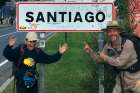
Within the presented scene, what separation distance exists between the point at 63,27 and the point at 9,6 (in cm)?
11808

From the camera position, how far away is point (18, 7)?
9.78 m

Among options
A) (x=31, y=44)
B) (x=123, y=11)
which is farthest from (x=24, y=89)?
(x=123, y=11)

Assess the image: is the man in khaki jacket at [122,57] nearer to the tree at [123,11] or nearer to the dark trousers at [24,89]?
the dark trousers at [24,89]

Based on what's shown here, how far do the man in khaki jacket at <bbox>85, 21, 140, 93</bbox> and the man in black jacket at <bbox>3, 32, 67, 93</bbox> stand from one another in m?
1.28

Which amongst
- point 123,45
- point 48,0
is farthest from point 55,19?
point 123,45

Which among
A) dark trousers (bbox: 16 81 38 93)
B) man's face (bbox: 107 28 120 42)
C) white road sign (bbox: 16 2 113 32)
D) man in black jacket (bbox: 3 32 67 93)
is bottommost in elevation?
dark trousers (bbox: 16 81 38 93)

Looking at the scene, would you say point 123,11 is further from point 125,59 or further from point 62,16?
point 125,59

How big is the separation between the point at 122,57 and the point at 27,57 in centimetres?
190

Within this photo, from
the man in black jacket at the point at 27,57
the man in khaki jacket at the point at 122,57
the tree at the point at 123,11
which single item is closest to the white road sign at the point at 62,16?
the man in black jacket at the point at 27,57

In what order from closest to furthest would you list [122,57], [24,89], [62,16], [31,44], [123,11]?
[122,57] → [31,44] → [24,89] → [62,16] → [123,11]

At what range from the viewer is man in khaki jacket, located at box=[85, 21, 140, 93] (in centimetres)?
796

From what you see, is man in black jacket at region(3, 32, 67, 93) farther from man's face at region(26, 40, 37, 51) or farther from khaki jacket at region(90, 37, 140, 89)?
khaki jacket at region(90, 37, 140, 89)

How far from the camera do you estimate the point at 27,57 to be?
30.3ft

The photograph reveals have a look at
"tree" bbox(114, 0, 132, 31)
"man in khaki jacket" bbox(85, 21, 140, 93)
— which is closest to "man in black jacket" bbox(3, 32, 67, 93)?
"man in khaki jacket" bbox(85, 21, 140, 93)
